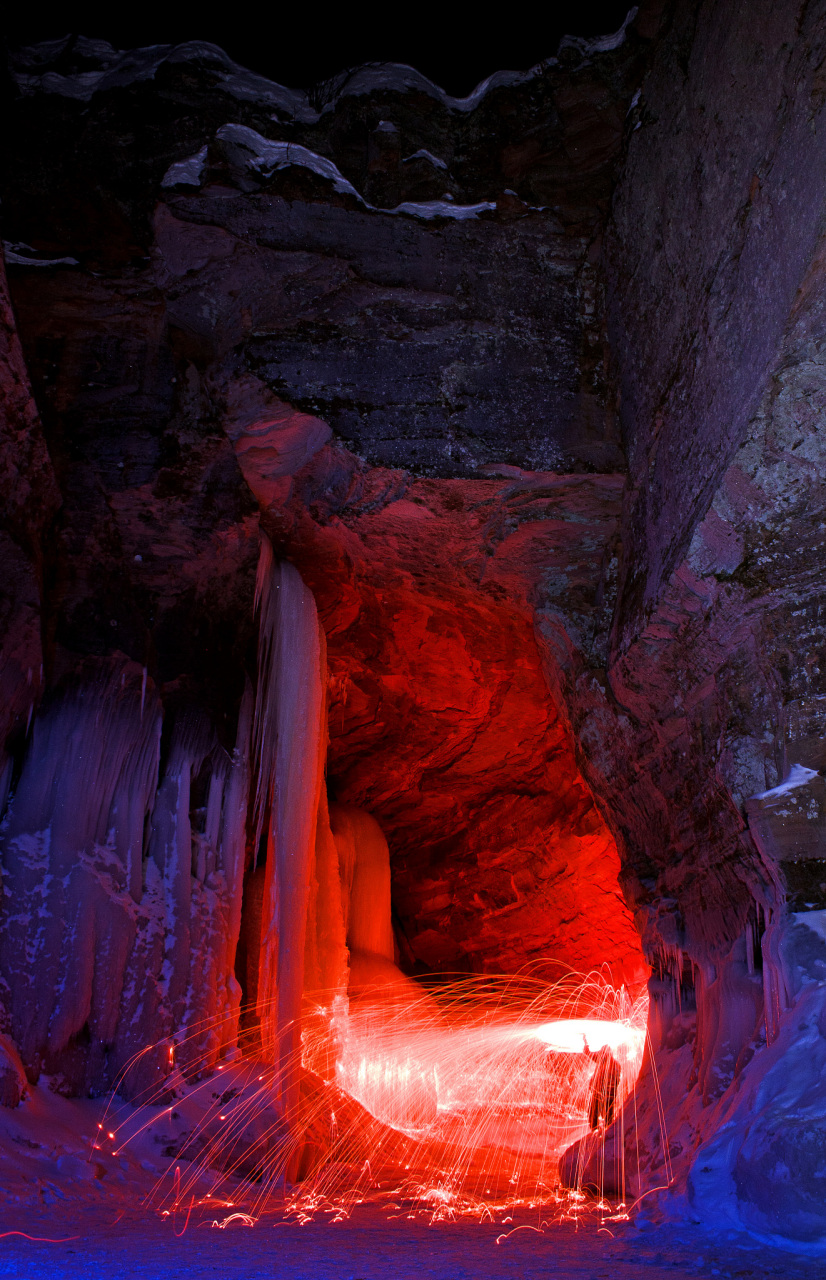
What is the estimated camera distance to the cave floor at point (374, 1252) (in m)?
2.51

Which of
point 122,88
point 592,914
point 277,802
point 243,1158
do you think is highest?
point 122,88

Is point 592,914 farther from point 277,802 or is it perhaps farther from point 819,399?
point 819,399

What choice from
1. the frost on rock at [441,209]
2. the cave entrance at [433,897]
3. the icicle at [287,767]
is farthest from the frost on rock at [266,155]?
the cave entrance at [433,897]

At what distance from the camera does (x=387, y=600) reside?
638 cm

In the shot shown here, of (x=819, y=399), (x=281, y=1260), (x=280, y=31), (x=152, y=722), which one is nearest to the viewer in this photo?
(x=281, y=1260)

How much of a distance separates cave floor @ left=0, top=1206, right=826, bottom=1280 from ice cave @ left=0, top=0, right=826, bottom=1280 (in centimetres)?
10

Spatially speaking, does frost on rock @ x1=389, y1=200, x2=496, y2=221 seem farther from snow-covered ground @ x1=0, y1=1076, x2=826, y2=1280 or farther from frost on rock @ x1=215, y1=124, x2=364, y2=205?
snow-covered ground @ x1=0, y1=1076, x2=826, y2=1280

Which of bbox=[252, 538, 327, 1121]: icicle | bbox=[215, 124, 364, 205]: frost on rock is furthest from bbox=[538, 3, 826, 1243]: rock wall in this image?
bbox=[252, 538, 327, 1121]: icicle

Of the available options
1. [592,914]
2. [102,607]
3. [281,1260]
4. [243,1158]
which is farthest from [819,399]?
[592,914]

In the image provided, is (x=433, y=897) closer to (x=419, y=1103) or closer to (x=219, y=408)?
(x=419, y=1103)

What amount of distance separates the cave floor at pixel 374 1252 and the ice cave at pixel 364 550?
10 centimetres

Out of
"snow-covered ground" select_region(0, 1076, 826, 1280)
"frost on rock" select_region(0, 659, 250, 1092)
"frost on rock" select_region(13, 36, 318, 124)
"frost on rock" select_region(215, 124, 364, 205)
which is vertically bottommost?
"snow-covered ground" select_region(0, 1076, 826, 1280)

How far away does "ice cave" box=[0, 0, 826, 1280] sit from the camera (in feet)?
11.6

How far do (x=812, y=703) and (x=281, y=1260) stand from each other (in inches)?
107
